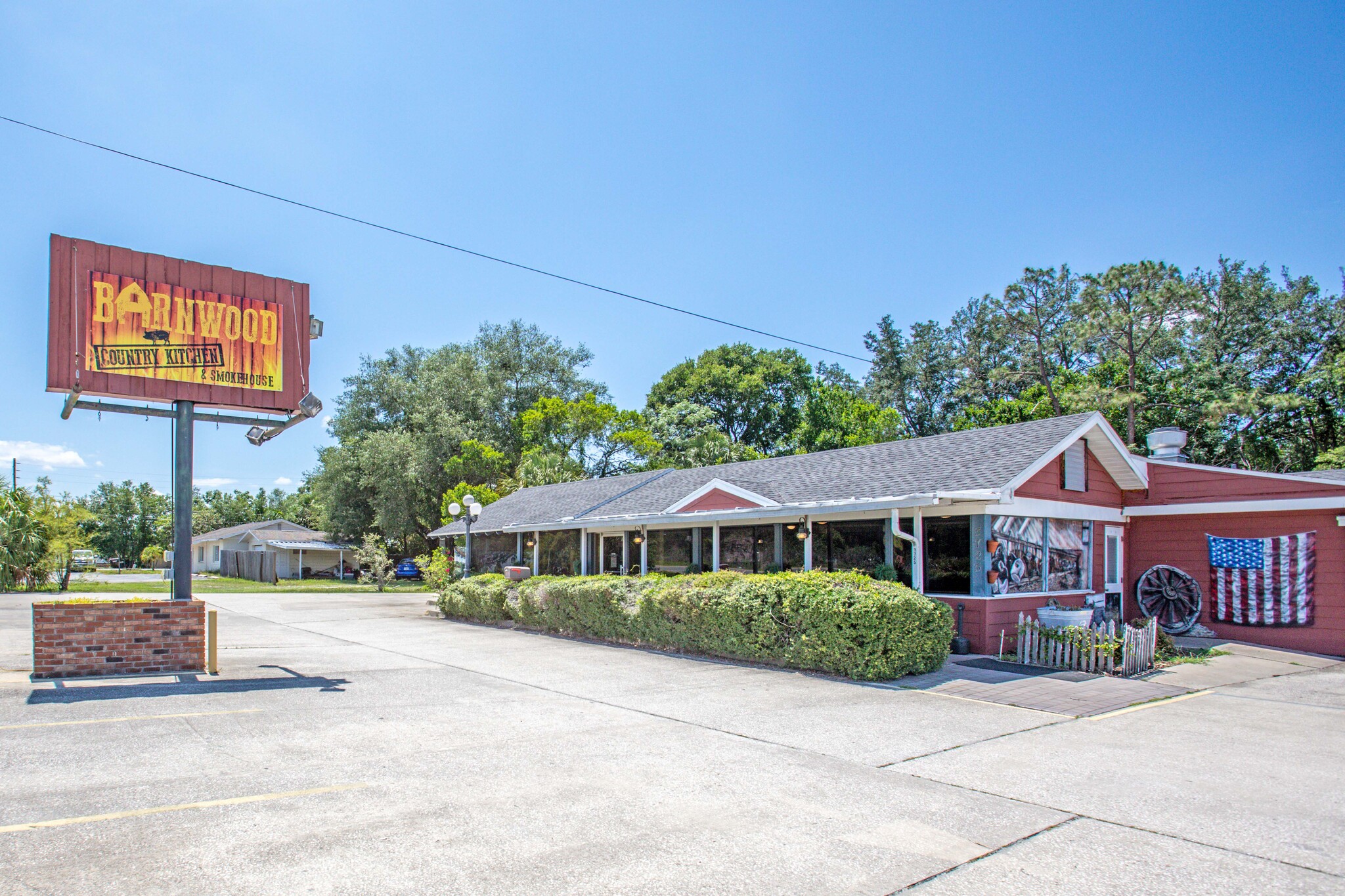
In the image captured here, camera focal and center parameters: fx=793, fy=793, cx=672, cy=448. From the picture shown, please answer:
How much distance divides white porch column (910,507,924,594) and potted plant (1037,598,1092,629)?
191 cm

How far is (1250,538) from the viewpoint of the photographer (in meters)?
14.4

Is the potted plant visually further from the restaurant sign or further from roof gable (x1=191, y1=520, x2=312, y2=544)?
roof gable (x1=191, y1=520, x2=312, y2=544)

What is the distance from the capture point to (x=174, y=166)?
41.3 feet

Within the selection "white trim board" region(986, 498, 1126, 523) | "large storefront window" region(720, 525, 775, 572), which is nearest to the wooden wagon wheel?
"white trim board" region(986, 498, 1126, 523)

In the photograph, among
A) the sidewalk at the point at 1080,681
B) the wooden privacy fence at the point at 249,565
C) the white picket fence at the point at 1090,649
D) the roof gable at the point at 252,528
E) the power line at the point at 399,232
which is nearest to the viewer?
→ the sidewalk at the point at 1080,681

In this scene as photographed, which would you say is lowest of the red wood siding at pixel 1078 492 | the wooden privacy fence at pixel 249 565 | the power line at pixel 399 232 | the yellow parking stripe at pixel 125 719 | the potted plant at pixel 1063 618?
the wooden privacy fence at pixel 249 565

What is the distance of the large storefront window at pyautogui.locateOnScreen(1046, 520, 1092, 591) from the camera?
564 inches

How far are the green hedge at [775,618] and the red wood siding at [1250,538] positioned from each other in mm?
6934

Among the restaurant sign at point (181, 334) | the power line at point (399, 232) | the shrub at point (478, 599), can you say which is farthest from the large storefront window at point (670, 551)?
the restaurant sign at point (181, 334)

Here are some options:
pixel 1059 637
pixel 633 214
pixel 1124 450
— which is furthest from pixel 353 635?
pixel 1124 450

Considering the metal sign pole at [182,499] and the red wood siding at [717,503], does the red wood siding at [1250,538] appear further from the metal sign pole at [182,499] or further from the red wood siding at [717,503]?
the metal sign pole at [182,499]

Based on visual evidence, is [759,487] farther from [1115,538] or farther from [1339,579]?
[1339,579]

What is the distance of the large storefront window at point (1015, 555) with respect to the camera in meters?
12.8

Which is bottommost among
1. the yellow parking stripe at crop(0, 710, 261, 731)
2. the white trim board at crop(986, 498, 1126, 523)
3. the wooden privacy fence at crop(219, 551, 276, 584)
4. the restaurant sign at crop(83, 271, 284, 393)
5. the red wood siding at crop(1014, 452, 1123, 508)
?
the wooden privacy fence at crop(219, 551, 276, 584)
